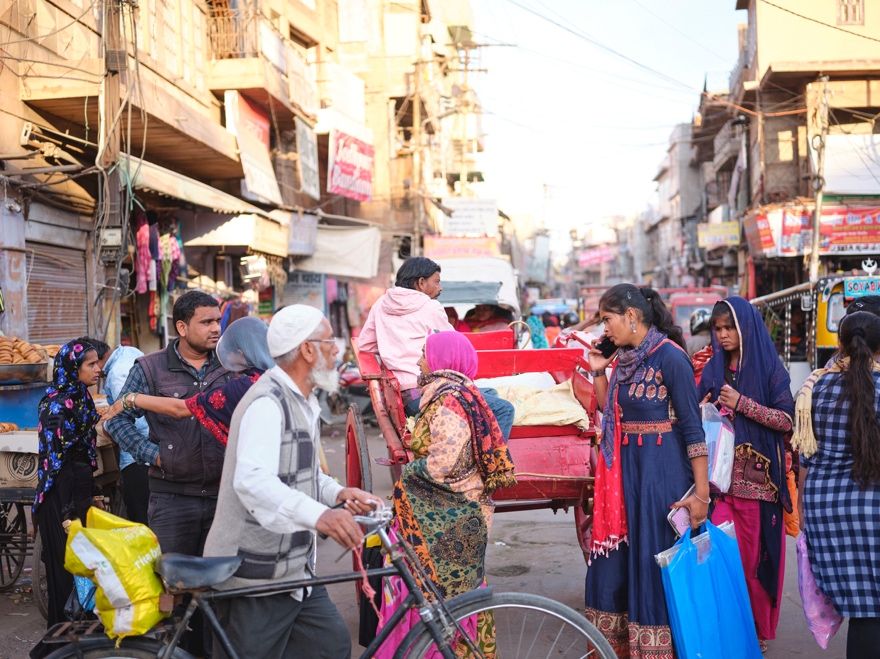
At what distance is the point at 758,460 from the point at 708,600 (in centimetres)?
105

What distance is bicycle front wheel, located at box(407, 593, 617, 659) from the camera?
3.10 meters

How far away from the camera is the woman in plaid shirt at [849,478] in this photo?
3.66m

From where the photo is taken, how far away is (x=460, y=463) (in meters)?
3.70

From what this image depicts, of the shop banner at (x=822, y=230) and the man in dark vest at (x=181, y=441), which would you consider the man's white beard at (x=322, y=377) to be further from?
the shop banner at (x=822, y=230)

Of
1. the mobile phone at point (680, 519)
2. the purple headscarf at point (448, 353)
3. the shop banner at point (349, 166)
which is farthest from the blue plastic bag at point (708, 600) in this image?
the shop banner at point (349, 166)

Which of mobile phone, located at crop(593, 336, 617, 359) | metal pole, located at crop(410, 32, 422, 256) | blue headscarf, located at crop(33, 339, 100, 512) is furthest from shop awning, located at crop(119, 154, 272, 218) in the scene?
metal pole, located at crop(410, 32, 422, 256)

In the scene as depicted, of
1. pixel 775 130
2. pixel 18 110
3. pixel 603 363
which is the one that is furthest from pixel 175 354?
pixel 775 130

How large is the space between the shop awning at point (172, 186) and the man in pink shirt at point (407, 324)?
5221 millimetres

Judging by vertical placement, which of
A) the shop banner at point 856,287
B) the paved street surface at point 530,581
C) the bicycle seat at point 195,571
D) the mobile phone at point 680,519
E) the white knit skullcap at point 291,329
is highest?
the shop banner at point 856,287

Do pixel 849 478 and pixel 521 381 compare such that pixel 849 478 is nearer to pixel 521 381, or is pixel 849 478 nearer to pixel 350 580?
pixel 350 580

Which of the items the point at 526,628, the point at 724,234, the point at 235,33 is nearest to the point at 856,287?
the point at 235,33

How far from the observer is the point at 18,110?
9711mm

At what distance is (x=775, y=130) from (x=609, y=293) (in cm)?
2559

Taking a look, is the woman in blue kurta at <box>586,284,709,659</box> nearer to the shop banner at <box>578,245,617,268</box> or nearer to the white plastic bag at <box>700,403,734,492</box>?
the white plastic bag at <box>700,403,734,492</box>
